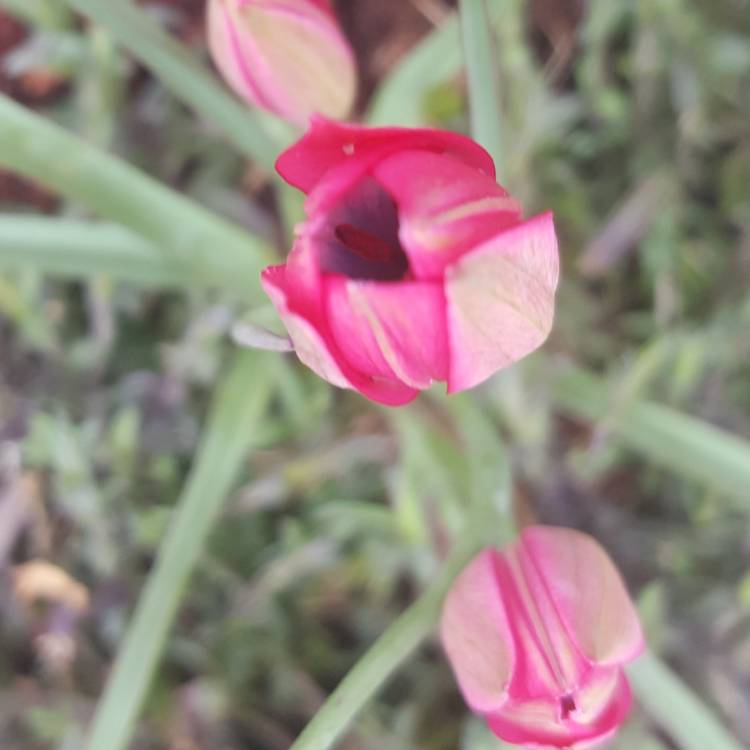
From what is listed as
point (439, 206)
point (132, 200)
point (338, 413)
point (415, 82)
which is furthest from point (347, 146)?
point (338, 413)

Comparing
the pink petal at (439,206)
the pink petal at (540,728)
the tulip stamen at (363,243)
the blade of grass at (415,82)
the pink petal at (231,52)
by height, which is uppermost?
the pink petal at (439,206)

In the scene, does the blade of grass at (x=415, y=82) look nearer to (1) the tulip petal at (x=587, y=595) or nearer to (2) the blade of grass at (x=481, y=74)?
(2) the blade of grass at (x=481, y=74)

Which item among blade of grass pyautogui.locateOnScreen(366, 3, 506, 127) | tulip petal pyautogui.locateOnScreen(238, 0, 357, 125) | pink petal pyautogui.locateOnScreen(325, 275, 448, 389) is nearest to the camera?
pink petal pyautogui.locateOnScreen(325, 275, 448, 389)

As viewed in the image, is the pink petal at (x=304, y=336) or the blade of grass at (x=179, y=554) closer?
the pink petal at (x=304, y=336)

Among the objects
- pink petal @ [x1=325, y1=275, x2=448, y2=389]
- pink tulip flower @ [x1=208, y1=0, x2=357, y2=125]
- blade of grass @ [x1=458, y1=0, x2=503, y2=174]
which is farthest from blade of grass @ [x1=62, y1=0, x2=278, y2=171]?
pink petal @ [x1=325, y1=275, x2=448, y2=389]

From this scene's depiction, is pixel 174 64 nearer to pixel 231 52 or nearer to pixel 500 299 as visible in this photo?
pixel 231 52

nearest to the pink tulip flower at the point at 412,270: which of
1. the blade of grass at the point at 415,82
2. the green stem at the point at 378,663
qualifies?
the green stem at the point at 378,663

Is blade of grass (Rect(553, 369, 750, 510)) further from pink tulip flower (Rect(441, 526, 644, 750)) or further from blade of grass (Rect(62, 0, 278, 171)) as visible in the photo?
blade of grass (Rect(62, 0, 278, 171))

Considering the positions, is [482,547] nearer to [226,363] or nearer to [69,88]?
[226,363]
